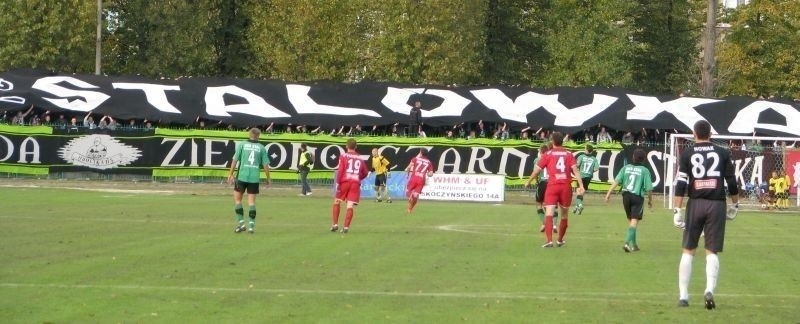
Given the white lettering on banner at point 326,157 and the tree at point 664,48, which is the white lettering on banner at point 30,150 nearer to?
the white lettering on banner at point 326,157

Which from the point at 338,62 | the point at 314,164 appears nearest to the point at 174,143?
the point at 314,164

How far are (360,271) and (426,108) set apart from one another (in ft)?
104

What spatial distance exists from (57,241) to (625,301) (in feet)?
32.9

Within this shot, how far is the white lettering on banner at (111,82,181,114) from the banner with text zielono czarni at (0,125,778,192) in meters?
2.48

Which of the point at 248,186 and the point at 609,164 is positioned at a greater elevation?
the point at 609,164

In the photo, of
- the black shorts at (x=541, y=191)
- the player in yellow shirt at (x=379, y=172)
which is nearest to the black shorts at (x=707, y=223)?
the black shorts at (x=541, y=191)

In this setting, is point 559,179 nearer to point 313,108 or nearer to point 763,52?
point 313,108

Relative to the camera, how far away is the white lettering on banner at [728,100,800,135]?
48938 mm

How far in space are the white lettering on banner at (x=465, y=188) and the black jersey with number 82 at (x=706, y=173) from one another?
27.4 m

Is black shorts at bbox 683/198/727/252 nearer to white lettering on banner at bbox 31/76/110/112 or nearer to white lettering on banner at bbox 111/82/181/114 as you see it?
white lettering on banner at bbox 111/82/181/114

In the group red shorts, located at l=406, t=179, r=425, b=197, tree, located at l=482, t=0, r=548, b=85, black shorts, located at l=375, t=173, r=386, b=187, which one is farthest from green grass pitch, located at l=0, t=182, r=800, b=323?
tree, located at l=482, t=0, r=548, b=85

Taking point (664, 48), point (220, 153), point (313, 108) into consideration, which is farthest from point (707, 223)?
point (664, 48)

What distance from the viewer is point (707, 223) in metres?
14.9

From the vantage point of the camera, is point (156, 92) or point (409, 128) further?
point (156, 92)
